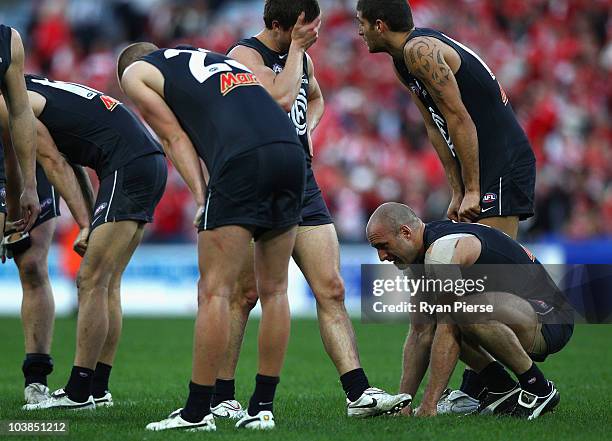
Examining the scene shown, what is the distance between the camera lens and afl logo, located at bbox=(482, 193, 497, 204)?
6.36 meters

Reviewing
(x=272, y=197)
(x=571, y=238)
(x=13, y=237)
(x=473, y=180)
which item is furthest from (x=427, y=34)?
(x=571, y=238)

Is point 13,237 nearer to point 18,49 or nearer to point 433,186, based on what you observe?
point 18,49

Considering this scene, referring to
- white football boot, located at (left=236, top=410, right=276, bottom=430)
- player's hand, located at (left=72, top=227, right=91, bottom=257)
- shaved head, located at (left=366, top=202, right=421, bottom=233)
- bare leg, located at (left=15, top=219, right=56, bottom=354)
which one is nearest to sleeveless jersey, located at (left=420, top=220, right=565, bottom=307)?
shaved head, located at (left=366, top=202, right=421, bottom=233)

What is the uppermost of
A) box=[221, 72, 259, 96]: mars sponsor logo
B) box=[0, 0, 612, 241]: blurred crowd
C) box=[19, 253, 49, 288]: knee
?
box=[0, 0, 612, 241]: blurred crowd

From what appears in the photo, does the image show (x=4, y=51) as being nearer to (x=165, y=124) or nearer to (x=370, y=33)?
(x=165, y=124)

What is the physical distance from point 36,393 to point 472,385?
2.85 m

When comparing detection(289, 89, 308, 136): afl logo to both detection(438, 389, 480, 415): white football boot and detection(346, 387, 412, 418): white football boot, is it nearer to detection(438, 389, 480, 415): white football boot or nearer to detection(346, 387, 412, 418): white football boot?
detection(346, 387, 412, 418): white football boot

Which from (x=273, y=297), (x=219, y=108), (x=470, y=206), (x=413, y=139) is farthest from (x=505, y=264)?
(x=413, y=139)

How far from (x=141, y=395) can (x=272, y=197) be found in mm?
2608

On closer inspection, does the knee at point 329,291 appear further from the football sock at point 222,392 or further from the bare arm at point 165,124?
the bare arm at point 165,124

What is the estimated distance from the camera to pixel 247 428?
5281 millimetres

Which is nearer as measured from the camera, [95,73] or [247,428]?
[247,428]

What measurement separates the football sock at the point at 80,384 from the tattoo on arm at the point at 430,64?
274cm

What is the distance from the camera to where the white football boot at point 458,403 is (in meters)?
6.32
